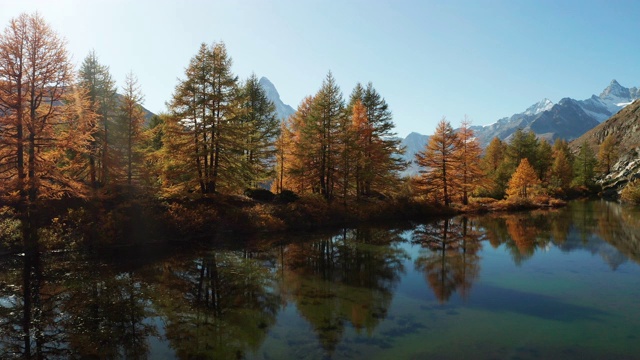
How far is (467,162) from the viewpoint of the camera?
4312 cm

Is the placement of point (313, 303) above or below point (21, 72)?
below

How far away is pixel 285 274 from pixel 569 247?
62.5 ft

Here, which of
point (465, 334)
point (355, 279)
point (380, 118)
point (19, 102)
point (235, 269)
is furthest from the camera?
point (380, 118)

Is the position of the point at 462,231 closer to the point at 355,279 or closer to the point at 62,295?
the point at 355,279

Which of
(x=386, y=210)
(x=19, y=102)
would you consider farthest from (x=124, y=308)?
(x=386, y=210)

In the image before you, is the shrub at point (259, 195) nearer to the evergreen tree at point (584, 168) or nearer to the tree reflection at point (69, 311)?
the tree reflection at point (69, 311)

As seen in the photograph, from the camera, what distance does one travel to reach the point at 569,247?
22391mm

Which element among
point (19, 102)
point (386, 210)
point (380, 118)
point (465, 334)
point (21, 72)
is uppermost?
point (380, 118)

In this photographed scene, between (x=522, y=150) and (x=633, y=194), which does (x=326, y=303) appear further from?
(x=522, y=150)

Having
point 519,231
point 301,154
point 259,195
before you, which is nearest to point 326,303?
point 259,195

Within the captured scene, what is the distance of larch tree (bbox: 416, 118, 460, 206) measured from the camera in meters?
41.8

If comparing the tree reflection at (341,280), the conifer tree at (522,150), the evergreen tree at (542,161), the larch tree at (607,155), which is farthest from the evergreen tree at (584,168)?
the tree reflection at (341,280)

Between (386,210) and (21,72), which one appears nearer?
(21,72)

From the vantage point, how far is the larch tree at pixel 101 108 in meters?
28.9
